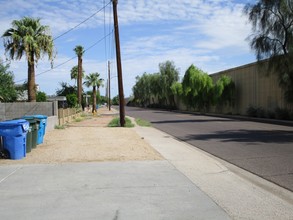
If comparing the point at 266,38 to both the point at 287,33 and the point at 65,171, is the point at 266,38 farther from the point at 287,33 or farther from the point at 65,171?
the point at 65,171

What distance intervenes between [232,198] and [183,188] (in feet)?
3.49

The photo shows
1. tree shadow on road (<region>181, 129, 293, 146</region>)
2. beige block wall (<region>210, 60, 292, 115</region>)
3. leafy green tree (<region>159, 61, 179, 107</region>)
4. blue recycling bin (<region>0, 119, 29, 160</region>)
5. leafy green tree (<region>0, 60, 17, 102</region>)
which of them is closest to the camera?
blue recycling bin (<region>0, 119, 29, 160</region>)

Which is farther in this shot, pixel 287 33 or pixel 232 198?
pixel 287 33

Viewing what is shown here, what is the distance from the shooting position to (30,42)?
1205 inches

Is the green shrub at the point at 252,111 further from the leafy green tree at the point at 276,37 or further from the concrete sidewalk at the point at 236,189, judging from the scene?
the concrete sidewalk at the point at 236,189

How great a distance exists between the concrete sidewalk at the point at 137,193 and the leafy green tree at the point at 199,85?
4386 cm

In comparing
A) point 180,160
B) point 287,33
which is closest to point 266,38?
point 287,33

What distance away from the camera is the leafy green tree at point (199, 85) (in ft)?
178

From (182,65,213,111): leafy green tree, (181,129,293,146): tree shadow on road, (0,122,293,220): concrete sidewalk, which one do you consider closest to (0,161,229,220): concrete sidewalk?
(0,122,293,220): concrete sidewalk

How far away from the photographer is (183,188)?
7.79 meters

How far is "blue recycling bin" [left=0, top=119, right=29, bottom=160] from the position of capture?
1161cm

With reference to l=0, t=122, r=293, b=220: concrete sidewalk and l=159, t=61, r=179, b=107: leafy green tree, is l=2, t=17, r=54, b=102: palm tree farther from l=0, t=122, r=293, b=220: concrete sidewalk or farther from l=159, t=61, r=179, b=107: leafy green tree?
l=159, t=61, r=179, b=107: leafy green tree

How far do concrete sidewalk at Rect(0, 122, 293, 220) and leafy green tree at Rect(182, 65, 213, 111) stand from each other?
4386cm

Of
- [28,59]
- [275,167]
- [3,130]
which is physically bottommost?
[275,167]
